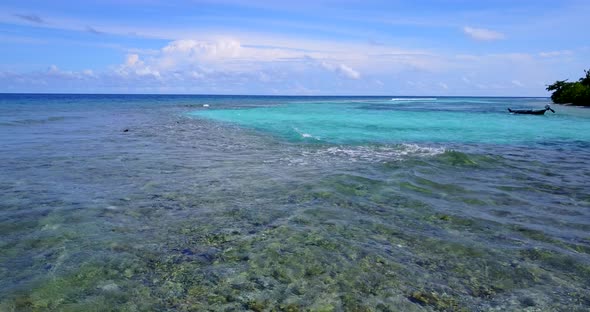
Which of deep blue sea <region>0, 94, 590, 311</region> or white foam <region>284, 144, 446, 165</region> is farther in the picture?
white foam <region>284, 144, 446, 165</region>

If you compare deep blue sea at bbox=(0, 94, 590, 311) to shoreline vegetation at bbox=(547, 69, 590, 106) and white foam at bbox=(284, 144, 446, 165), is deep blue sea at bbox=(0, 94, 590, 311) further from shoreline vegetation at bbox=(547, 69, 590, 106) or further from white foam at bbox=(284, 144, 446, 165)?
shoreline vegetation at bbox=(547, 69, 590, 106)

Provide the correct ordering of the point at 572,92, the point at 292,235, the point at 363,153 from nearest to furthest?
1. the point at 292,235
2. the point at 363,153
3. the point at 572,92

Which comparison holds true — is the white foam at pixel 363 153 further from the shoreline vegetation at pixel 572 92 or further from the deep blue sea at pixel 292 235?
the shoreline vegetation at pixel 572 92

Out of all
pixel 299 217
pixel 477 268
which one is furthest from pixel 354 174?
pixel 477 268

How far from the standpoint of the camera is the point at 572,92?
8125cm

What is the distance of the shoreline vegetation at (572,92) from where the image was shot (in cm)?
7656

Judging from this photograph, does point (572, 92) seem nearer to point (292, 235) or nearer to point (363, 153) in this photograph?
point (363, 153)

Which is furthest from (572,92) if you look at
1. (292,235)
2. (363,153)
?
(292,235)

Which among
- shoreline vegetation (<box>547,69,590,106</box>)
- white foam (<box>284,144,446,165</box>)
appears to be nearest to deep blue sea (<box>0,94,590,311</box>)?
white foam (<box>284,144,446,165</box>)

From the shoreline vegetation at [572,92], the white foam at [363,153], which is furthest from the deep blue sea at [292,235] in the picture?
the shoreline vegetation at [572,92]

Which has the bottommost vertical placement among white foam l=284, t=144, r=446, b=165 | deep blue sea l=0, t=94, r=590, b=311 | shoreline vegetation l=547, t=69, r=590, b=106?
deep blue sea l=0, t=94, r=590, b=311

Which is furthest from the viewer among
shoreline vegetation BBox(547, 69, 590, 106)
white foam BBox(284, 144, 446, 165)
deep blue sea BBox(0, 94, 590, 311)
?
shoreline vegetation BBox(547, 69, 590, 106)

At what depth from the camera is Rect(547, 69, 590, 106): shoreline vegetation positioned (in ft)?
251

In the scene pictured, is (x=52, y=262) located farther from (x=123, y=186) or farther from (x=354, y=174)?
(x=354, y=174)
